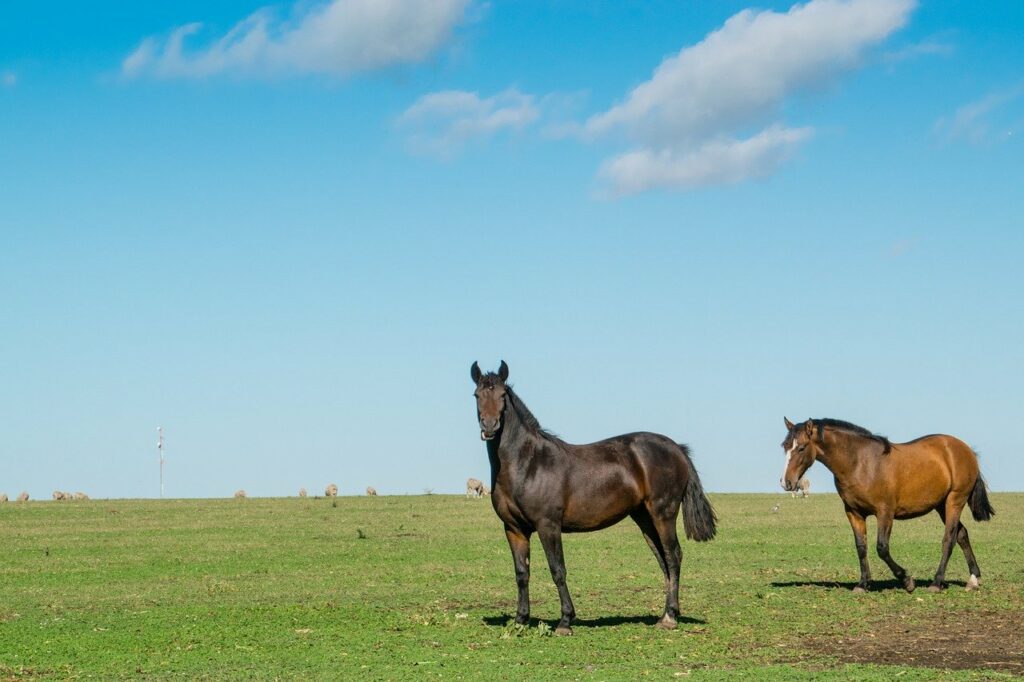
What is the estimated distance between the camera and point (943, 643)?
12.9 m

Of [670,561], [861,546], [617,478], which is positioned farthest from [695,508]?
[861,546]

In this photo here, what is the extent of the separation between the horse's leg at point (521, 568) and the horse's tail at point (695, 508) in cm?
204

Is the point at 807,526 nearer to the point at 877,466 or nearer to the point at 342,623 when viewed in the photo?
the point at 877,466

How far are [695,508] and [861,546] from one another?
Answer: 12.7 ft

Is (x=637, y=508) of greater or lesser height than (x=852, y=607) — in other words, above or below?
above

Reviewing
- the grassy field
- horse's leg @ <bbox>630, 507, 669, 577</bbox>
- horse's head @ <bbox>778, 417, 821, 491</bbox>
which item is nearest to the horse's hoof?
the grassy field

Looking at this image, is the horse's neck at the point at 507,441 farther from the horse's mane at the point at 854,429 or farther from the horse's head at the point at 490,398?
the horse's mane at the point at 854,429

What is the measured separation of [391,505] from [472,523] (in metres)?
9.93

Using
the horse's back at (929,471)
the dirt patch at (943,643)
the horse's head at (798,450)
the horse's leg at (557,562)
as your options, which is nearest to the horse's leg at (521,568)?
the horse's leg at (557,562)

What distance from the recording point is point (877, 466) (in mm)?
17094

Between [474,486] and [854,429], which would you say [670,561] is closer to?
[854,429]

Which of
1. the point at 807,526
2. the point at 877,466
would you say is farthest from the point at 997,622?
the point at 807,526

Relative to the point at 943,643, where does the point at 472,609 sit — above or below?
above

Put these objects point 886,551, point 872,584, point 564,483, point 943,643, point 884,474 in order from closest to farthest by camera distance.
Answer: point 943,643 → point 564,483 → point 886,551 → point 884,474 → point 872,584
